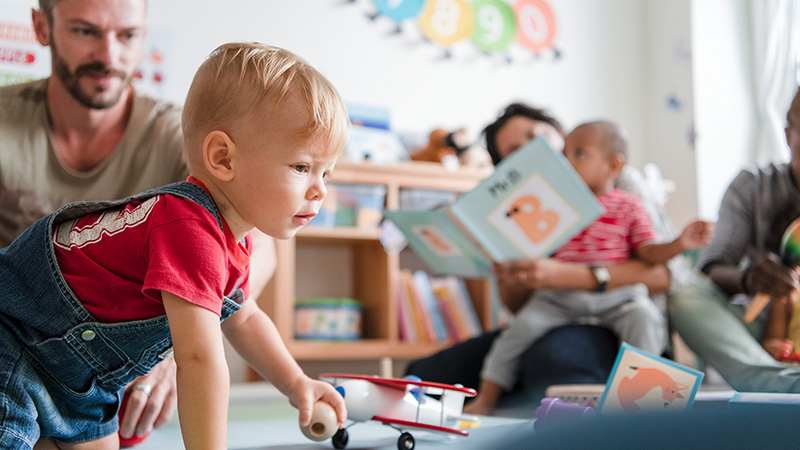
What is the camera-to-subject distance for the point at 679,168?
2.71 meters

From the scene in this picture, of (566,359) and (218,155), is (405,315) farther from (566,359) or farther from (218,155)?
(218,155)

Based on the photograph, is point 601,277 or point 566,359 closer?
point 566,359

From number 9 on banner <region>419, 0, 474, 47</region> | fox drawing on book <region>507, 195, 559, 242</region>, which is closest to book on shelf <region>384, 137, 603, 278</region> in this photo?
fox drawing on book <region>507, 195, 559, 242</region>

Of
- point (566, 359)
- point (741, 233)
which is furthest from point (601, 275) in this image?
point (741, 233)

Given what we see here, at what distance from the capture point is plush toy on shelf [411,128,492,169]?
7.75ft

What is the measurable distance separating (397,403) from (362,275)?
153 centimetres

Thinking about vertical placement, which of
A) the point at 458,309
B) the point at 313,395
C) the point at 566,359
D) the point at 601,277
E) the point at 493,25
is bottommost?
the point at 458,309

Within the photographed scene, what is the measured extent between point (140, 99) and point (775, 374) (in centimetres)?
114

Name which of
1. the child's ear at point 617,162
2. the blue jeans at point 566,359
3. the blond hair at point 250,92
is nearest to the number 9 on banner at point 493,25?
the child's ear at point 617,162

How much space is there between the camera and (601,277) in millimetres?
1520

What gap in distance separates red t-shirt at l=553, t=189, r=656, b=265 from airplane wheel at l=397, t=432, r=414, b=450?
0.93 meters

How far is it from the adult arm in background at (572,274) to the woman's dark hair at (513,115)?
17.4 inches

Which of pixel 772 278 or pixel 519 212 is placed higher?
pixel 519 212

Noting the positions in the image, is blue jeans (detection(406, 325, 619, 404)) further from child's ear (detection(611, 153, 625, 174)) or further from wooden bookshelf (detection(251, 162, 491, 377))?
wooden bookshelf (detection(251, 162, 491, 377))
